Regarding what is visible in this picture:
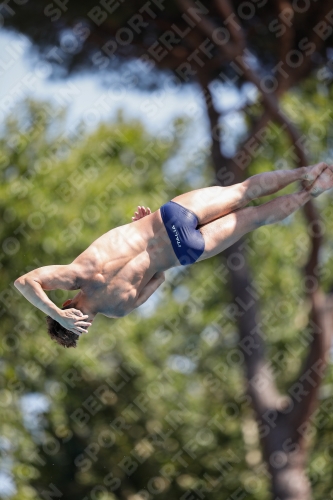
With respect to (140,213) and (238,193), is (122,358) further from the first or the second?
(238,193)

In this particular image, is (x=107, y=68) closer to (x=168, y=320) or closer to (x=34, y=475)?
(x=168, y=320)

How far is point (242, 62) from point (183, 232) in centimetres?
385

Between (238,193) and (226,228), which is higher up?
(238,193)

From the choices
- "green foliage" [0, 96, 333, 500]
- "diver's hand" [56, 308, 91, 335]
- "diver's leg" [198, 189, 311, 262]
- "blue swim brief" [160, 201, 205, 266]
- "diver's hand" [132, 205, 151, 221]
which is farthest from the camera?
"green foliage" [0, 96, 333, 500]

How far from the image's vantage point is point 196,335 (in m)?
13.1

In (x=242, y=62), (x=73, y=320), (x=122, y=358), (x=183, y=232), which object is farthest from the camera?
(x=122, y=358)

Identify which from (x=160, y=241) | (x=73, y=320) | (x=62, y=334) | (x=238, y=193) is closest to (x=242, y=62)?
(x=238, y=193)

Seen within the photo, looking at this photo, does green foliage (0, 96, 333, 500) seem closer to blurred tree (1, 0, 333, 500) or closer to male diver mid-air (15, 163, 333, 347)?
blurred tree (1, 0, 333, 500)

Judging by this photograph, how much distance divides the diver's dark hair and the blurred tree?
379 cm

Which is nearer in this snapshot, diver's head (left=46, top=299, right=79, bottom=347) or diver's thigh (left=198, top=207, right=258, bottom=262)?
diver's head (left=46, top=299, right=79, bottom=347)

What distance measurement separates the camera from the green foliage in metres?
12.4

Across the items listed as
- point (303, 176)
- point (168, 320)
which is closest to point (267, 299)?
point (168, 320)

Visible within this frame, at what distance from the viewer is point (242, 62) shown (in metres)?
8.59

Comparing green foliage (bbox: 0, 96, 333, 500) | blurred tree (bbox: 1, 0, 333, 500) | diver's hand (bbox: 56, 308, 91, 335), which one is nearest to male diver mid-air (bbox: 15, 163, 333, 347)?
diver's hand (bbox: 56, 308, 91, 335)
